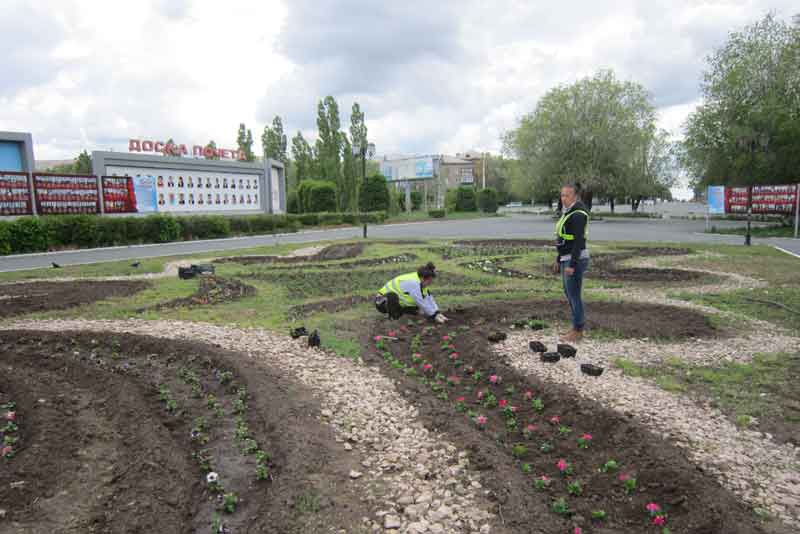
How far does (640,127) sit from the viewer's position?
161 ft

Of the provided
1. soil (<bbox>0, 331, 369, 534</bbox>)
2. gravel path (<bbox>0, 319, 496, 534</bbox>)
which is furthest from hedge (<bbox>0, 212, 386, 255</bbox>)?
gravel path (<bbox>0, 319, 496, 534</bbox>)

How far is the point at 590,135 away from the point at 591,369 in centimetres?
4481

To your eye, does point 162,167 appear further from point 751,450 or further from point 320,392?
point 751,450

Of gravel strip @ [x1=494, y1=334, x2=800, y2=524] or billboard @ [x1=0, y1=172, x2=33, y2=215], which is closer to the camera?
gravel strip @ [x1=494, y1=334, x2=800, y2=524]

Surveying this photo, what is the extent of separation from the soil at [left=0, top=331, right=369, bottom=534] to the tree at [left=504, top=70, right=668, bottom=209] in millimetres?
43868

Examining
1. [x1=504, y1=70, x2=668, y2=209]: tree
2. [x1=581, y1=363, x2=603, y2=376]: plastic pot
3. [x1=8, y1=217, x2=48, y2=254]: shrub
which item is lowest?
[x1=581, y1=363, x2=603, y2=376]: plastic pot

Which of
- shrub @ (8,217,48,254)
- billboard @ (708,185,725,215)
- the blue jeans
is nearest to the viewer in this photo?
the blue jeans

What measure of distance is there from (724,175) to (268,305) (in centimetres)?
3592

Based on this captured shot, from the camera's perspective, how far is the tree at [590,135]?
45.6m

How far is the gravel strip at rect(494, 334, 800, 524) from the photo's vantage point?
11.6 ft

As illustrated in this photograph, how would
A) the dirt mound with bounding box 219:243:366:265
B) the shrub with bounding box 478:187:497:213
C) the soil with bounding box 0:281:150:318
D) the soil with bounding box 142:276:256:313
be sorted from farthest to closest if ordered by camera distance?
the shrub with bounding box 478:187:497:213 < the dirt mound with bounding box 219:243:366:265 < the soil with bounding box 142:276:256:313 < the soil with bounding box 0:281:150:318

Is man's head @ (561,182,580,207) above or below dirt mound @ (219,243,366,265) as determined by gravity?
above

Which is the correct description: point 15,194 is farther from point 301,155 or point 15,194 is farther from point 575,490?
point 301,155

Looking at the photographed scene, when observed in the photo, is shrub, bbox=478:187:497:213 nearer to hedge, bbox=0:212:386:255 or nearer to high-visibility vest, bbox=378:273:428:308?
hedge, bbox=0:212:386:255
